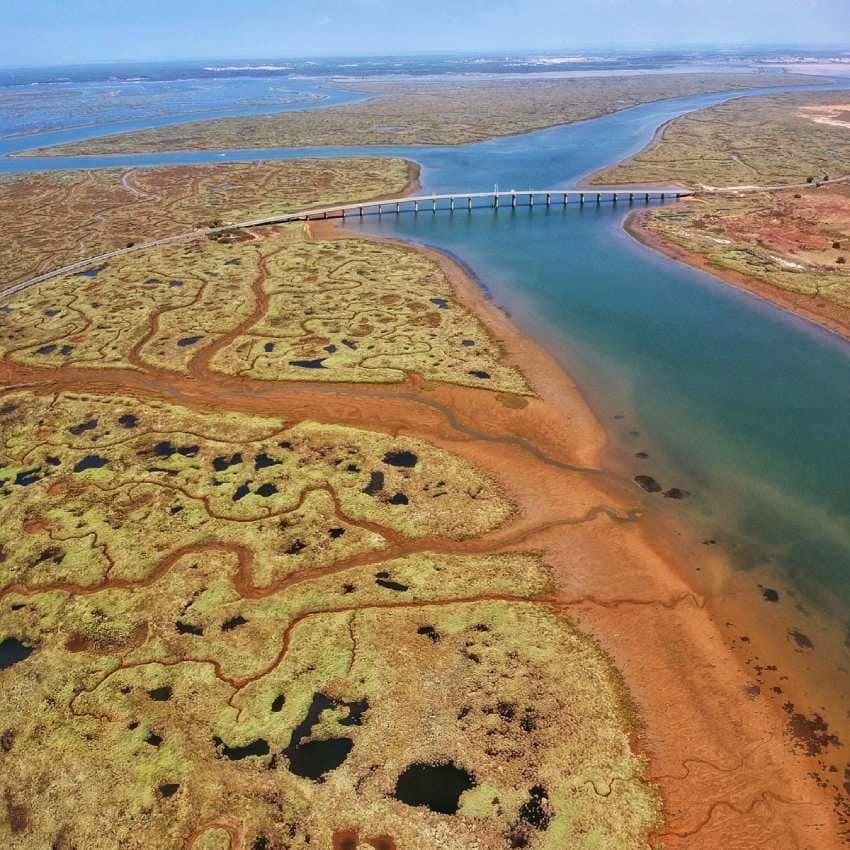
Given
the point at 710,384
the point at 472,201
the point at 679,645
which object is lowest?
the point at 679,645

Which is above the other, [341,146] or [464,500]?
[341,146]

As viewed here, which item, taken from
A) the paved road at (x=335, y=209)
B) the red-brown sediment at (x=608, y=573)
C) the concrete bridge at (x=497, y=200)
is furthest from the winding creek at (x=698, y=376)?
the paved road at (x=335, y=209)

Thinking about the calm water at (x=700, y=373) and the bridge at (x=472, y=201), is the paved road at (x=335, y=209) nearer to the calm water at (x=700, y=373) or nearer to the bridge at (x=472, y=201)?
the bridge at (x=472, y=201)

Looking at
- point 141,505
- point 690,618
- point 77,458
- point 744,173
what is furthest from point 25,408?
point 744,173

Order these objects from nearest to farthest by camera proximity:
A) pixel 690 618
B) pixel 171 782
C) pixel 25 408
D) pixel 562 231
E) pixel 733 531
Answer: pixel 171 782, pixel 690 618, pixel 733 531, pixel 25 408, pixel 562 231

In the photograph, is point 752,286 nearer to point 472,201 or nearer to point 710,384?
point 710,384

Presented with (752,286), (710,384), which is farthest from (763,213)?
(710,384)

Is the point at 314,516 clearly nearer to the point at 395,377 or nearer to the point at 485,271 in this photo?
the point at 395,377
